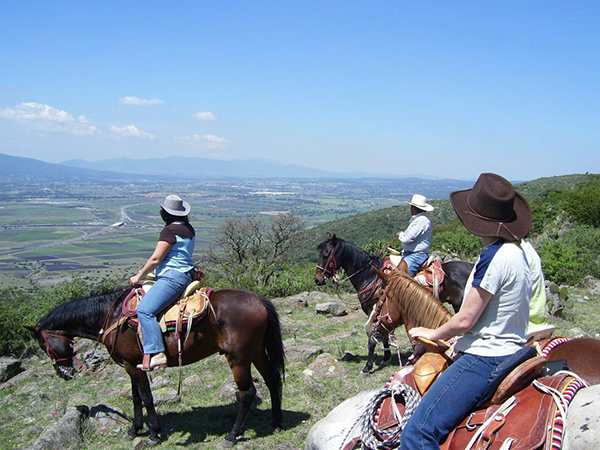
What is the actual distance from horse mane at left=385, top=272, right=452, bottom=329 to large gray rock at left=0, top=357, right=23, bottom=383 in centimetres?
876

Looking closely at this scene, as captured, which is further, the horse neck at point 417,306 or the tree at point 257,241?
the tree at point 257,241

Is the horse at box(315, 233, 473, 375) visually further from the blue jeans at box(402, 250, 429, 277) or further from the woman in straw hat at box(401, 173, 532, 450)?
the woman in straw hat at box(401, 173, 532, 450)

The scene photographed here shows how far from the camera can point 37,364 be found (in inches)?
422

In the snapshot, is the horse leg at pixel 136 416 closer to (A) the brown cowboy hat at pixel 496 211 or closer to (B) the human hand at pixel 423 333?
(B) the human hand at pixel 423 333

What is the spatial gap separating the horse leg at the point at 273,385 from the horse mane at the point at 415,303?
224 cm

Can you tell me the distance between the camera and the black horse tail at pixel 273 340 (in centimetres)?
571

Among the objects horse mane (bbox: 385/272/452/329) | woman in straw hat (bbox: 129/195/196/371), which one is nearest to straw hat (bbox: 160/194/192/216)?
woman in straw hat (bbox: 129/195/196/371)

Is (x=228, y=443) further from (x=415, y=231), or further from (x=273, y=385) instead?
(x=415, y=231)

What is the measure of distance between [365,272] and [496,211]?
19.2 feet

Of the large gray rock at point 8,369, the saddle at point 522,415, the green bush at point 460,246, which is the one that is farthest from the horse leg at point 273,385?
the green bush at point 460,246

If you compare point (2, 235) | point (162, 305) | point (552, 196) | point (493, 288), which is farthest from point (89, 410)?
point (2, 235)

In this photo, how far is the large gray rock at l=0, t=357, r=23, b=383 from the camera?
365 inches

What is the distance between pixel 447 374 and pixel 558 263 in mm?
13453

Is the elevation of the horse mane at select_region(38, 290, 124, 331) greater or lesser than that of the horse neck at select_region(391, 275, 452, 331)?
lesser
